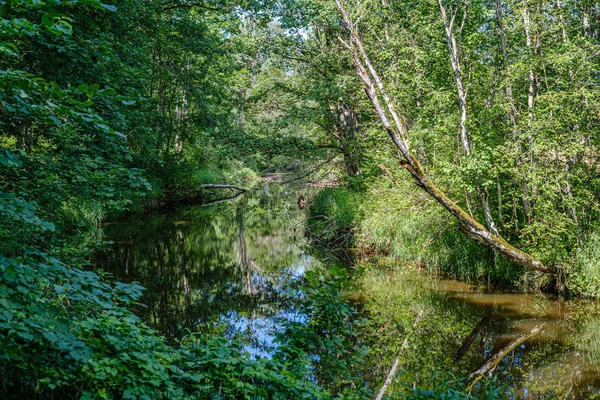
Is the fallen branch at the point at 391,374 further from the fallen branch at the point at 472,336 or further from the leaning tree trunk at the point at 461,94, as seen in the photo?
the leaning tree trunk at the point at 461,94

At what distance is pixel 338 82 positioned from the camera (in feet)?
48.0

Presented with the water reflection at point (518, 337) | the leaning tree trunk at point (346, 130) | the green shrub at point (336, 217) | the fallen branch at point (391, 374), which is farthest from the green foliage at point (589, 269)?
the leaning tree trunk at point (346, 130)

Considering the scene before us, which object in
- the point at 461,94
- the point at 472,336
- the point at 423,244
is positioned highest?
the point at 461,94

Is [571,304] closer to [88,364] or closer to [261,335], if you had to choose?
[261,335]

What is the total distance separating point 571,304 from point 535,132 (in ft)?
12.0

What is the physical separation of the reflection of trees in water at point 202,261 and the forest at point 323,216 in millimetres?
103

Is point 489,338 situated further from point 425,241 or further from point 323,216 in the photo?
point 323,216

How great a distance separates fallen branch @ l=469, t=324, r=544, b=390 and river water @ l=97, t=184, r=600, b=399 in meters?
0.08

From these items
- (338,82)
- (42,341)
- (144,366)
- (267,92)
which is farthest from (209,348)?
(267,92)

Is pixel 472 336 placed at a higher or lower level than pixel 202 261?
higher

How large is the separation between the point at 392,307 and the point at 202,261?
7.19 metres

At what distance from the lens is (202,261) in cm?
1382

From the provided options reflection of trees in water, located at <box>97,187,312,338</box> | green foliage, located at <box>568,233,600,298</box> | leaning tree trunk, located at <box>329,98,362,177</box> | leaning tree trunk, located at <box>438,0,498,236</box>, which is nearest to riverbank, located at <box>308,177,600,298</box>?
green foliage, located at <box>568,233,600,298</box>

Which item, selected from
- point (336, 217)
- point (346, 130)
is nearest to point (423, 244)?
point (336, 217)
